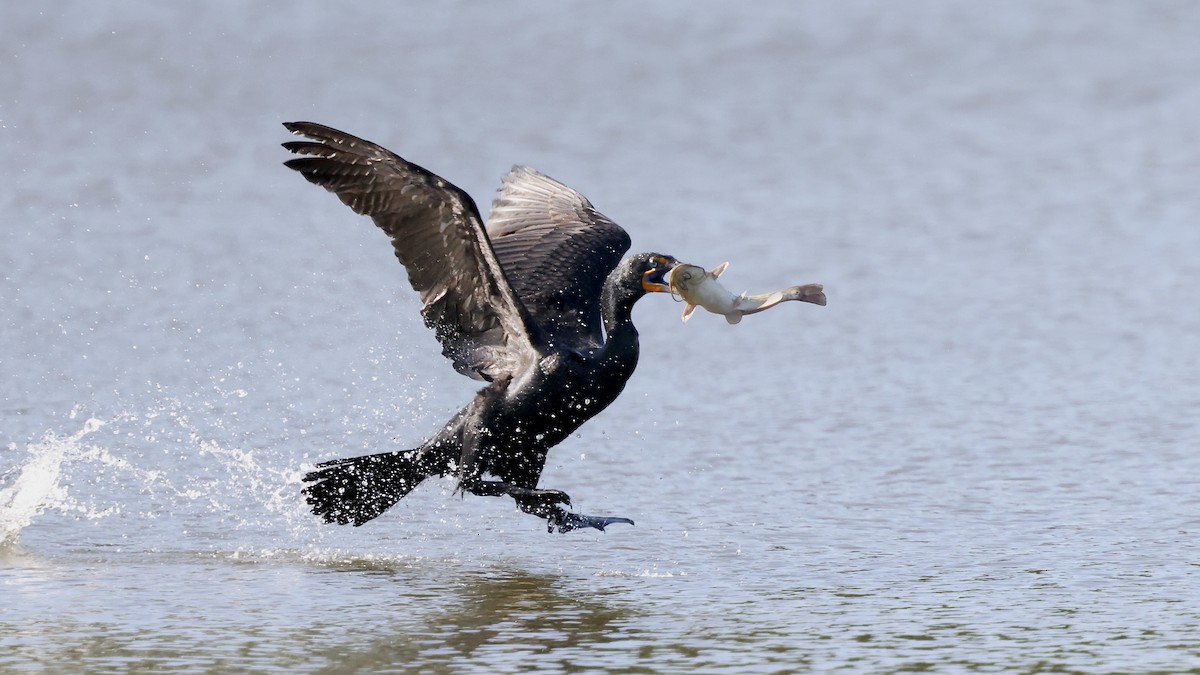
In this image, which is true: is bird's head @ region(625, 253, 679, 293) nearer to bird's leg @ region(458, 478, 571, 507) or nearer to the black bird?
the black bird

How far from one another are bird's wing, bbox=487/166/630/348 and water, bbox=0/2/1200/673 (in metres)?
0.68

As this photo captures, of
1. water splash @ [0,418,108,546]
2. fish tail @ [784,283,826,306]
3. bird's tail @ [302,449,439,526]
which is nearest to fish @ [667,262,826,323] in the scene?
fish tail @ [784,283,826,306]

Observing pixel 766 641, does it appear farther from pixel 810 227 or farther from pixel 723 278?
pixel 810 227

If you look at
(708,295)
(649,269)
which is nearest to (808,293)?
(708,295)

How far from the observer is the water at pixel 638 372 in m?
5.64

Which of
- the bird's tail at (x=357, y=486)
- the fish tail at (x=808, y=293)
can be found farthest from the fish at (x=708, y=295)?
the bird's tail at (x=357, y=486)

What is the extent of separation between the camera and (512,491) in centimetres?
657

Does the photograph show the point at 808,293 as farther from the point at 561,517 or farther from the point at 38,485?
the point at 38,485

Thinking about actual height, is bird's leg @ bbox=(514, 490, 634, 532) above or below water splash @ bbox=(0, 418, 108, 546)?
below

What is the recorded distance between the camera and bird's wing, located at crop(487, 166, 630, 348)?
727cm

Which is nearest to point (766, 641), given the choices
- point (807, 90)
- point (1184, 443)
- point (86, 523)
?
point (86, 523)

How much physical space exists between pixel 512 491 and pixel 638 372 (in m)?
2.97

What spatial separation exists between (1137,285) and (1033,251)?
1033 mm

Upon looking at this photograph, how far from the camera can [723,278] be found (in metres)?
11.3
